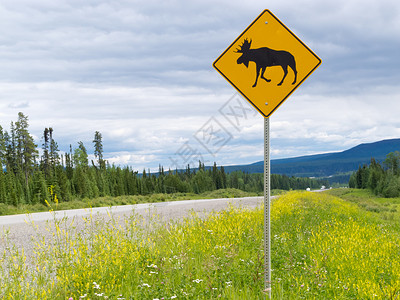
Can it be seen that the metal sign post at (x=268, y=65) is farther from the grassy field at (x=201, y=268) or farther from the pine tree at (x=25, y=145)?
the pine tree at (x=25, y=145)

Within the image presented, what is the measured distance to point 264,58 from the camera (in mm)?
4844

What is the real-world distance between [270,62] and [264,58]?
0.11 m

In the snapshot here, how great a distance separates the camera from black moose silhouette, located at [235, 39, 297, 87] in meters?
4.80

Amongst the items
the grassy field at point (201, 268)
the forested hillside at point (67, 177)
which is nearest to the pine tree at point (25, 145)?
the forested hillside at point (67, 177)

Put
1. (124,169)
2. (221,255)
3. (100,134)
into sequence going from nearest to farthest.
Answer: (221,255)
(124,169)
(100,134)

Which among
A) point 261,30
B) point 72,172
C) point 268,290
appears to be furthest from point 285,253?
point 72,172

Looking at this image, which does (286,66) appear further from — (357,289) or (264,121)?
(357,289)

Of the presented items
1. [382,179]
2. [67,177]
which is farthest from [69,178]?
[382,179]

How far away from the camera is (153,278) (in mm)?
5348

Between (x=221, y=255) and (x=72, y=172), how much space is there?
2646 inches

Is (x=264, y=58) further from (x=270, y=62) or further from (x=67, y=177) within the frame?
(x=67, y=177)

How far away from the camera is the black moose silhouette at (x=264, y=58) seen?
4.80 m

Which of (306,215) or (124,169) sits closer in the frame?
(306,215)

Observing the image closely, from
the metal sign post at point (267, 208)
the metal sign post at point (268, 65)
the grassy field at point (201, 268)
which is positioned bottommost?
the grassy field at point (201, 268)
